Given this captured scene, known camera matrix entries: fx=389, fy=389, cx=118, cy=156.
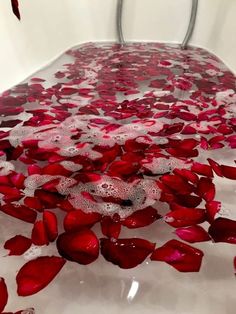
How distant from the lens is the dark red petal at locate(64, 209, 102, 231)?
2.33ft

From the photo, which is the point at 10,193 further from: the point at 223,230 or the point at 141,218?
Answer: the point at 223,230

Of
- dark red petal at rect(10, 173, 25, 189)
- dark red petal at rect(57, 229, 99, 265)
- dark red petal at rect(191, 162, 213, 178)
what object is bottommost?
dark red petal at rect(191, 162, 213, 178)

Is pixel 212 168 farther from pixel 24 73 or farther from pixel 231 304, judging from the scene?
pixel 24 73

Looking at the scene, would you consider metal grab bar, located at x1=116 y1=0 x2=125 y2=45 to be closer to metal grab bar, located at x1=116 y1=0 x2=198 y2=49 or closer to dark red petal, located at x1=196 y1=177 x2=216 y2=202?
metal grab bar, located at x1=116 y1=0 x2=198 y2=49

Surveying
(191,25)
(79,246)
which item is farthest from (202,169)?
(191,25)

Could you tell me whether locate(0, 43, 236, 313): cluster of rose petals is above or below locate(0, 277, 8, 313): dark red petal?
below

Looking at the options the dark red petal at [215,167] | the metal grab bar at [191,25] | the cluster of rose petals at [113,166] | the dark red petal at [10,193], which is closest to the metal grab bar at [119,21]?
the metal grab bar at [191,25]

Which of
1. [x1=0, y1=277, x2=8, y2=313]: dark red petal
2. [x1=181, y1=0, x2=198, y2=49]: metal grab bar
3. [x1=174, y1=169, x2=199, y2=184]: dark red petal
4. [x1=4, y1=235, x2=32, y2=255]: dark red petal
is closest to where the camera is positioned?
[x1=0, y1=277, x2=8, y2=313]: dark red petal

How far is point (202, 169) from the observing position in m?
0.93

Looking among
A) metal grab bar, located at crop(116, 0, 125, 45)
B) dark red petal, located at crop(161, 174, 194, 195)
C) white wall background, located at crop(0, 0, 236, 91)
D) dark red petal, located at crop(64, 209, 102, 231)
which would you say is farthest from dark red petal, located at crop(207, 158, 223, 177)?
metal grab bar, located at crop(116, 0, 125, 45)

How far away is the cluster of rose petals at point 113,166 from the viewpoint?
0.67 metres

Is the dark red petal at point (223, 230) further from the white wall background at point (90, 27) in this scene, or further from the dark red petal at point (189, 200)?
the white wall background at point (90, 27)

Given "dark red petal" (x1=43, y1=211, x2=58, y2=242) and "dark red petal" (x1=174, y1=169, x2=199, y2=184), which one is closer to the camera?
"dark red petal" (x1=43, y1=211, x2=58, y2=242)

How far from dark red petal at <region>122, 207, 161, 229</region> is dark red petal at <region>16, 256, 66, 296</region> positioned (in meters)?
0.15
